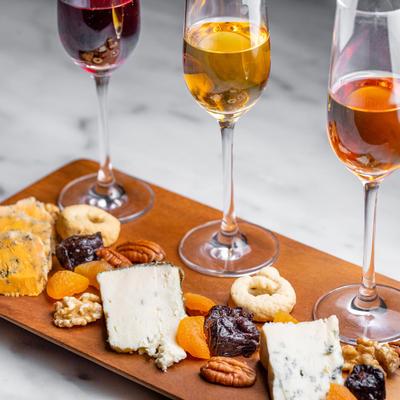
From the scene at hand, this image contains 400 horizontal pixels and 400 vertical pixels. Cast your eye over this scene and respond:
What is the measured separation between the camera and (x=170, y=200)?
2.30m

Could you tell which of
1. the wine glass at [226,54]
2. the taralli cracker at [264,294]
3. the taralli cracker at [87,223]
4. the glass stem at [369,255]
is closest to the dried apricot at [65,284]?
the taralli cracker at [87,223]

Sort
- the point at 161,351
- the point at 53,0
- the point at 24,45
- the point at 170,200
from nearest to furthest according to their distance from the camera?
the point at 161,351
the point at 170,200
the point at 24,45
the point at 53,0

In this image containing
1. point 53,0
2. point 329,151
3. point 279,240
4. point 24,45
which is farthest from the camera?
point 53,0

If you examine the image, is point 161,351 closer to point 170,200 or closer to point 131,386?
point 131,386

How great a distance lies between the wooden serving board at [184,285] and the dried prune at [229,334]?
1.1 inches

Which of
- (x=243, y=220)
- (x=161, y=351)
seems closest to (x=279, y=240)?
(x=243, y=220)

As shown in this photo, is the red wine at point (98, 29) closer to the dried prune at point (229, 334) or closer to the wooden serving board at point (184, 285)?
the wooden serving board at point (184, 285)

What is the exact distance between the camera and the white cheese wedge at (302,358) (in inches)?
66.1

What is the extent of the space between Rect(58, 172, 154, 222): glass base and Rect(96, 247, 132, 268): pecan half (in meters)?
0.22

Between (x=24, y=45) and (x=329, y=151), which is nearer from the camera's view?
(x=329, y=151)

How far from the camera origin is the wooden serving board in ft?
5.70

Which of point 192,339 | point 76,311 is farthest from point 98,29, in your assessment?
point 192,339

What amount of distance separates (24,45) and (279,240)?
4.04 feet

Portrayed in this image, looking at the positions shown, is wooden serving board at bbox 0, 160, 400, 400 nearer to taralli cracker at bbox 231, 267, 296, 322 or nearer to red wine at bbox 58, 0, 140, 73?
taralli cracker at bbox 231, 267, 296, 322
